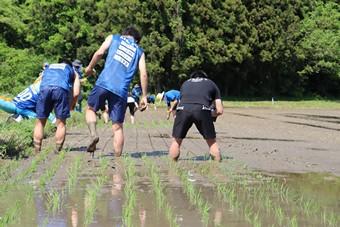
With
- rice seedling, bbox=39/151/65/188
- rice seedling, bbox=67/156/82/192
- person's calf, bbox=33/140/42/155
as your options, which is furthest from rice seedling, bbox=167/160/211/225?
person's calf, bbox=33/140/42/155

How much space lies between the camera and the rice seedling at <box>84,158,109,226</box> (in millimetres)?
5031

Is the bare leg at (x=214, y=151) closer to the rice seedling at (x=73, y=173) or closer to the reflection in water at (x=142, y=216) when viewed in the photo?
the rice seedling at (x=73, y=173)

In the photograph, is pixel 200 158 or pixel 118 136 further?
pixel 200 158

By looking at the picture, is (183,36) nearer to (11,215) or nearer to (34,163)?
(34,163)

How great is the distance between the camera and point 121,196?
600cm

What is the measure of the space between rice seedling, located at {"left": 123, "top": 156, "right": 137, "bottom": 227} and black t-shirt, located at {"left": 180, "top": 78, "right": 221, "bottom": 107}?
137cm

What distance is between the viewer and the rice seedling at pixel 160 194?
505 centimetres

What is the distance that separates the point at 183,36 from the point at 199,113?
131 feet

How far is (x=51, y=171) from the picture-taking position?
299 inches

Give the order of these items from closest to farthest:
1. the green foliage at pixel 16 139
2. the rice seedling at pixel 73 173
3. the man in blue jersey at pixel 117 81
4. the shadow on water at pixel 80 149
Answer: the rice seedling at pixel 73 173 < the green foliage at pixel 16 139 < the man in blue jersey at pixel 117 81 < the shadow on water at pixel 80 149

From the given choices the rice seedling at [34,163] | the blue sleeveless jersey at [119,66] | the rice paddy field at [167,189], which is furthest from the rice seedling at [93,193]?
the blue sleeveless jersey at [119,66]

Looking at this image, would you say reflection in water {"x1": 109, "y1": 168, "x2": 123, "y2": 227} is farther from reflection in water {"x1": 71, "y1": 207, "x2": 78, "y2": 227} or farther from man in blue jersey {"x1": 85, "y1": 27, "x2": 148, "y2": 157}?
man in blue jersey {"x1": 85, "y1": 27, "x2": 148, "y2": 157}

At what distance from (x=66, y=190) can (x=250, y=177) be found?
249 centimetres

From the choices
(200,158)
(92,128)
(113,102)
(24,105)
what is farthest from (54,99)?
(24,105)
